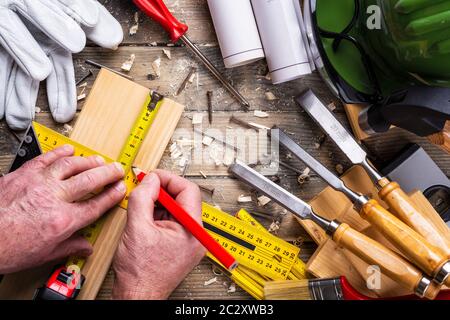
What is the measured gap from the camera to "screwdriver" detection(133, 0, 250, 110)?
1133 millimetres

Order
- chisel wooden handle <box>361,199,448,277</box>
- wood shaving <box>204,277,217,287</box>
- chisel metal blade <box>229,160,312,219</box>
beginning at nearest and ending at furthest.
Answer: chisel wooden handle <box>361,199,448,277</box>, chisel metal blade <box>229,160,312,219</box>, wood shaving <box>204,277,217,287</box>

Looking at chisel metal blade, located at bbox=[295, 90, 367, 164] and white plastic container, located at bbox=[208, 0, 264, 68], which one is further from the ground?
white plastic container, located at bbox=[208, 0, 264, 68]

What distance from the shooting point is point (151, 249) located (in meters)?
0.99

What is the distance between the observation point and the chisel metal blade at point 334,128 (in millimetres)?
1121

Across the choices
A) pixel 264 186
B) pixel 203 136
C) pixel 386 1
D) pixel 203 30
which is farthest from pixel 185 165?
pixel 386 1

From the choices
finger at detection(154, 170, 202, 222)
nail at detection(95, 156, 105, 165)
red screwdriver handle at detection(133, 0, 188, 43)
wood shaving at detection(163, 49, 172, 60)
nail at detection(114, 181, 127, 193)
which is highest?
red screwdriver handle at detection(133, 0, 188, 43)

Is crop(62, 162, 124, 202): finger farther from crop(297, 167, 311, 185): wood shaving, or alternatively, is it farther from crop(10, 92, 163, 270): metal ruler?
crop(297, 167, 311, 185): wood shaving

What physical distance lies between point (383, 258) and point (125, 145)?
60 centimetres

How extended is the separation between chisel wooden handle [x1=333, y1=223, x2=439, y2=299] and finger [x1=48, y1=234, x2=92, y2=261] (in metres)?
0.52

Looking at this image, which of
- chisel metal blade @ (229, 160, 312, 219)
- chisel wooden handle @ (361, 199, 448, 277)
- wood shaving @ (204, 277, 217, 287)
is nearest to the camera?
chisel wooden handle @ (361, 199, 448, 277)

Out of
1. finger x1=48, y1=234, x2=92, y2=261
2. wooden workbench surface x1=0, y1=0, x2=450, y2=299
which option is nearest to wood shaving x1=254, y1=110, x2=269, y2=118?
wooden workbench surface x1=0, y1=0, x2=450, y2=299

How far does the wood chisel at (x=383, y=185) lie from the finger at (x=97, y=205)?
1.50ft

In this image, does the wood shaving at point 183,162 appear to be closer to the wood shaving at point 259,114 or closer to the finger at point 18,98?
the wood shaving at point 259,114
